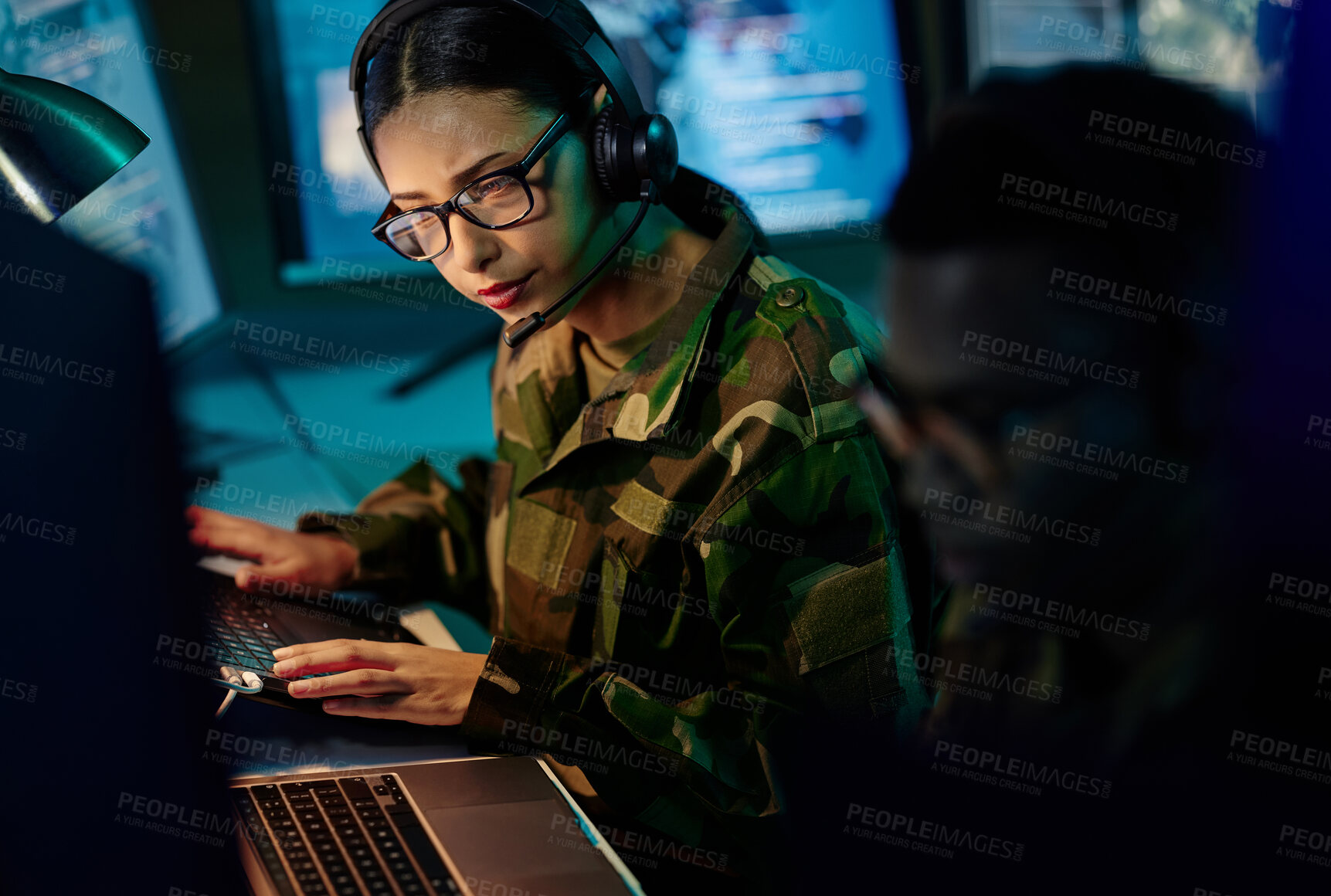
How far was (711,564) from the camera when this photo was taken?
36.6 inches

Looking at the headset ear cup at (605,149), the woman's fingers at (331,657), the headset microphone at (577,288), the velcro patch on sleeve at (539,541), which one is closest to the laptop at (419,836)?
the woman's fingers at (331,657)

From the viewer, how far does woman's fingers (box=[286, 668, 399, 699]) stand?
2.83 feet

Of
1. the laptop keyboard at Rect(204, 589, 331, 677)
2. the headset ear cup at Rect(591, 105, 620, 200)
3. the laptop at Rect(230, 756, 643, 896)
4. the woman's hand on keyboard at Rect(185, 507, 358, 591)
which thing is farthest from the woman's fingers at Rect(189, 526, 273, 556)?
the headset ear cup at Rect(591, 105, 620, 200)

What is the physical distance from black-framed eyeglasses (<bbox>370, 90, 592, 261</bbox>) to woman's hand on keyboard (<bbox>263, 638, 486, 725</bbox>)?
421mm

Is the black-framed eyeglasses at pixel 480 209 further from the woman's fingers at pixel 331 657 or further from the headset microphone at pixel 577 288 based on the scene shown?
the woman's fingers at pixel 331 657

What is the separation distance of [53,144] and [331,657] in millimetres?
524

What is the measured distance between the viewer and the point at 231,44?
1.84m

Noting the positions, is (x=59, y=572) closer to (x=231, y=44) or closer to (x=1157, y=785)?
(x=1157, y=785)

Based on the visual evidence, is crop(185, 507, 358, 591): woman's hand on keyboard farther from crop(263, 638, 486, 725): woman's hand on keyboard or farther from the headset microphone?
the headset microphone

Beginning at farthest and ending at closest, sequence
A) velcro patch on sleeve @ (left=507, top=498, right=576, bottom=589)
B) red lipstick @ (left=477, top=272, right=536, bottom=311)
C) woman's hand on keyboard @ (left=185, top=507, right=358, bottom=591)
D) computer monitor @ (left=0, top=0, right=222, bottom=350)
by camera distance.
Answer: computer monitor @ (left=0, top=0, right=222, bottom=350)
woman's hand on keyboard @ (left=185, top=507, right=358, bottom=591)
velcro patch on sleeve @ (left=507, top=498, right=576, bottom=589)
red lipstick @ (left=477, top=272, right=536, bottom=311)

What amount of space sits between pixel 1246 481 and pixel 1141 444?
5 centimetres

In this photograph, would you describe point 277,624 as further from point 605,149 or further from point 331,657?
point 605,149

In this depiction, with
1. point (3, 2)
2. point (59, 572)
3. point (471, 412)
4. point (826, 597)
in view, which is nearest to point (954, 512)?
point (826, 597)

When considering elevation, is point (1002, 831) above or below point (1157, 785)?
below
